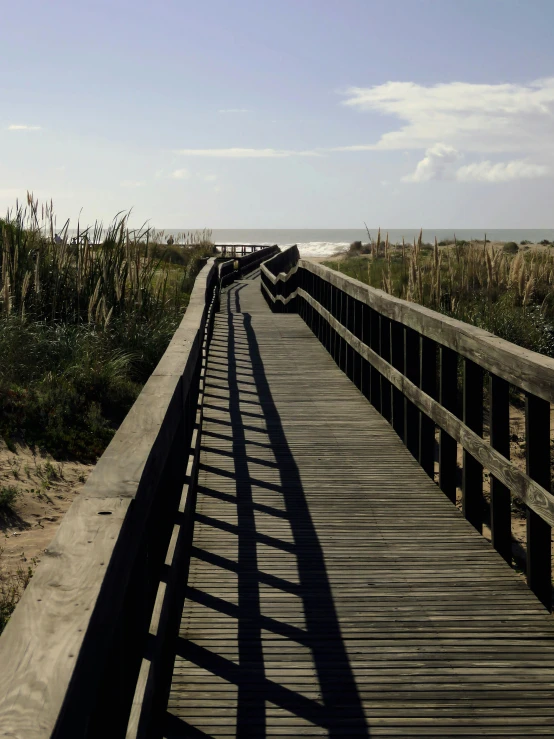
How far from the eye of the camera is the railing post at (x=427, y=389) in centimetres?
597

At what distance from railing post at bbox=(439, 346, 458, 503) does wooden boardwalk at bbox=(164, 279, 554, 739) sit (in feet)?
0.34

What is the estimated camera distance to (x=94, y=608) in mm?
1695

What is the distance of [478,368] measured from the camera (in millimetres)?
4863

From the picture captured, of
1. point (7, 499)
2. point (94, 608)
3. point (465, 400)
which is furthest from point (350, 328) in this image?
point (94, 608)

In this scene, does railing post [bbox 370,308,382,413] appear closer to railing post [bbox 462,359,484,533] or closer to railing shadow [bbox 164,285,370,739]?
railing shadow [bbox 164,285,370,739]

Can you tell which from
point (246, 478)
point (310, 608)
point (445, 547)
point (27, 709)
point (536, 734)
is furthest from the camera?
point (246, 478)

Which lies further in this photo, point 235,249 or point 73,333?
point 235,249

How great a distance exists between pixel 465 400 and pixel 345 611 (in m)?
1.66

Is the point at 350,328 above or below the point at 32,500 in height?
above

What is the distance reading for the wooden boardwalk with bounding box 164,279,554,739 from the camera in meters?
3.07

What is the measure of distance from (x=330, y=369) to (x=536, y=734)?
749cm

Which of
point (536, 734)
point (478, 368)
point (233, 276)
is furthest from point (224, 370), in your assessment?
point (233, 276)

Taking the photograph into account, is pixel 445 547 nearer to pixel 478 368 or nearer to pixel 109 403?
pixel 478 368

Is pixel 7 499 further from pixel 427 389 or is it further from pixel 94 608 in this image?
pixel 94 608
